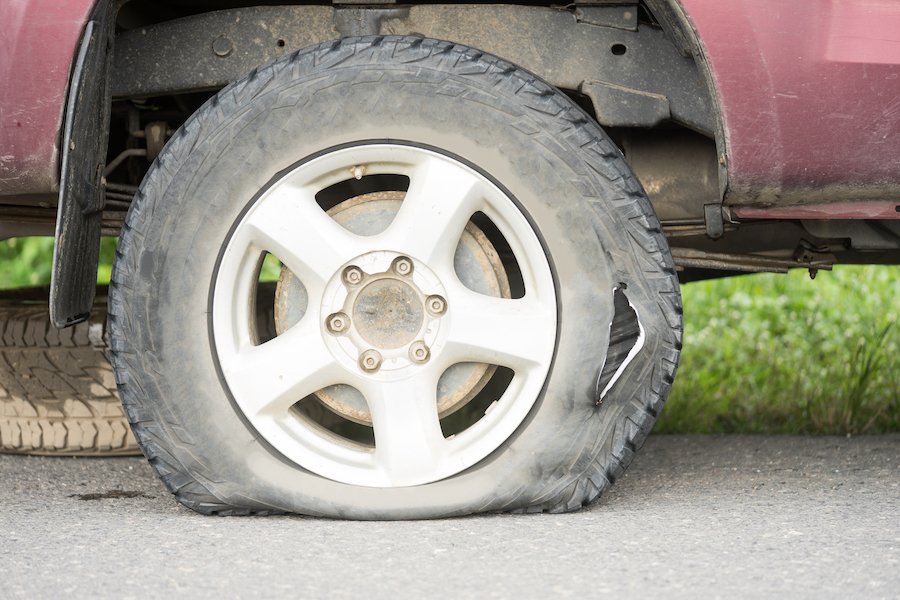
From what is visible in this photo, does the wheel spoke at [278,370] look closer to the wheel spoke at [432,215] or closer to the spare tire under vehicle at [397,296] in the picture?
the spare tire under vehicle at [397,296]

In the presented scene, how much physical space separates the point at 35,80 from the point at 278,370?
2.43 feet

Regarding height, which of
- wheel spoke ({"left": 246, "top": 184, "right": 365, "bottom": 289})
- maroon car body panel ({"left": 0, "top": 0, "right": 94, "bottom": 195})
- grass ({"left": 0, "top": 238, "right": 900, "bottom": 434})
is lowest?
grass ({"left": 0, "top": 238, "right": 900, "bottom": 434})

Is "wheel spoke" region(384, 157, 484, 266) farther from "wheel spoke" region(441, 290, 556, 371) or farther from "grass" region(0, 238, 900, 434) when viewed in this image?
"grass" region(0, 238, 900, 434)

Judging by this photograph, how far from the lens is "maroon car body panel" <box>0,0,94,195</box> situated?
2.02m

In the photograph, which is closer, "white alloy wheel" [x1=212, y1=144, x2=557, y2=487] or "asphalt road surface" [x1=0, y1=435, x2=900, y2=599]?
"asphalt road surface" [x1=0, y1=435, x2=900, y2=599]

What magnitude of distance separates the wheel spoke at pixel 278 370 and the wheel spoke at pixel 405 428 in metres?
0.11

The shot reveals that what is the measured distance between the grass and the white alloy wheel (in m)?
1.64

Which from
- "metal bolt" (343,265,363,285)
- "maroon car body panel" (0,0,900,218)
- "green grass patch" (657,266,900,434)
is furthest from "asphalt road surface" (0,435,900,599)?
"green grass patch" (657,266,900,434)

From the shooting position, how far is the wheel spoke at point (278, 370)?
6.85 feet

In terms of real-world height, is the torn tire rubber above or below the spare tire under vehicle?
below

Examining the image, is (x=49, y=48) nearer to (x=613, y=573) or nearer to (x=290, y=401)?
(x=290, y=401)

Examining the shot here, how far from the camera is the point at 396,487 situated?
2086 millimetres

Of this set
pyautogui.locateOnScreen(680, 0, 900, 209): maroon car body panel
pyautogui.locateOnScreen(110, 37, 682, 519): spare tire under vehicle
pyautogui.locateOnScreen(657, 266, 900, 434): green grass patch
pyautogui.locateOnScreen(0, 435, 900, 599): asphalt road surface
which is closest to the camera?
pyautogui.locateOnScreen(0, 435, 900, 599): asphalt road surface

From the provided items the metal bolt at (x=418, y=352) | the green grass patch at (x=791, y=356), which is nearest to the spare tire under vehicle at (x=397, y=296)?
the metal bolt at (x=418, y=352)
